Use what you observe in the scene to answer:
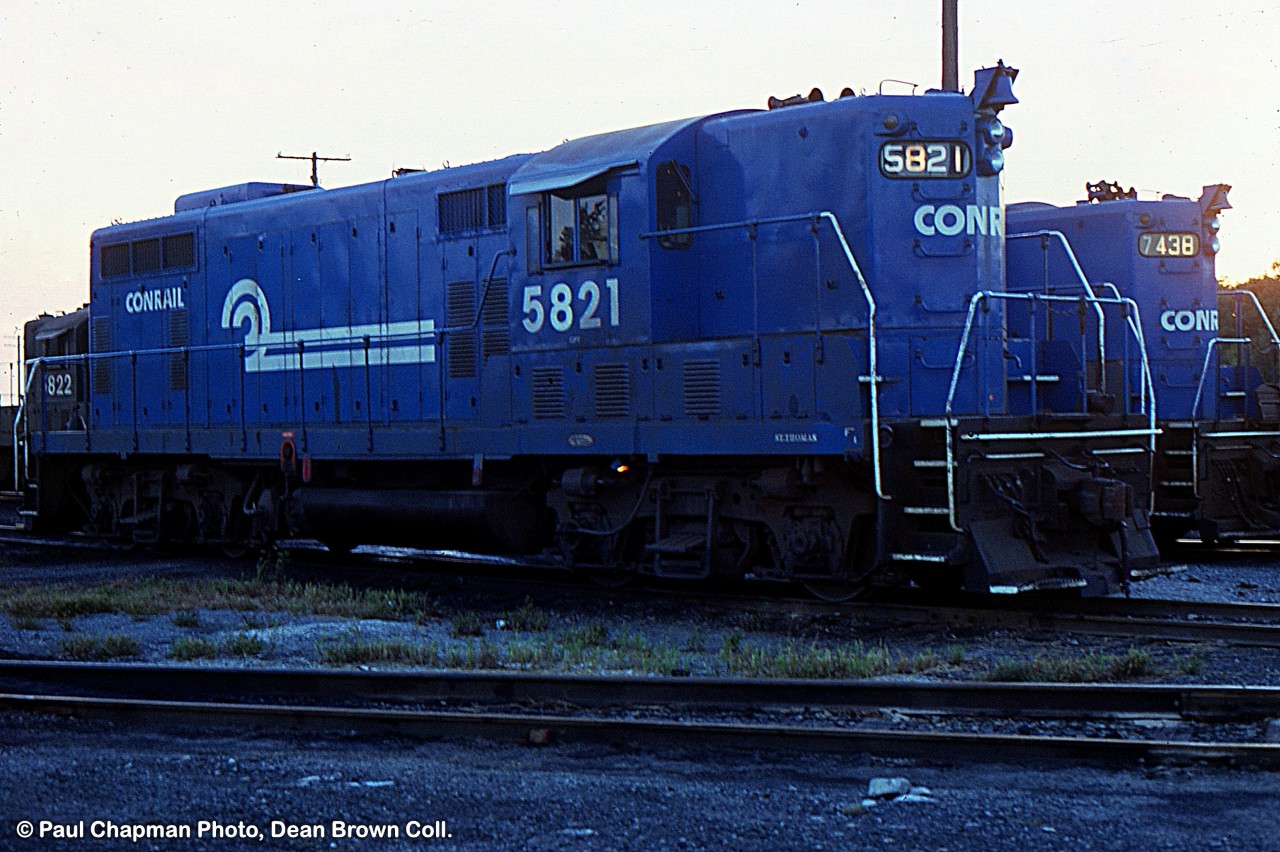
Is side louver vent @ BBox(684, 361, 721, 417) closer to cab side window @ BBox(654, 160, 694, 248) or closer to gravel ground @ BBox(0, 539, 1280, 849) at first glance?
cab side window @ BBox(654, 160, 694, 248)

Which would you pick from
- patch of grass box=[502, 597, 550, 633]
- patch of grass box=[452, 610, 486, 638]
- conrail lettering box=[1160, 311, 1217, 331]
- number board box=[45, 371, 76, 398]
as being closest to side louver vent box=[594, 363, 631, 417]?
patch of grass box=[502, 597, 550, 633]

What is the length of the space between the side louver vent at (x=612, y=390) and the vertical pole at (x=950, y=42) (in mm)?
8828

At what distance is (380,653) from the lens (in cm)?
882

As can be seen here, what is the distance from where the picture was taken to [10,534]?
18.6m

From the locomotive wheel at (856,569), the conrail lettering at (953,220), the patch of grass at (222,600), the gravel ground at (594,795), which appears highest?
the conrail lettering at (953,220)

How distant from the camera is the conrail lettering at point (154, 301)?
15695 mm

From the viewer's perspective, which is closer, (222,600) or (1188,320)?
(222,600)

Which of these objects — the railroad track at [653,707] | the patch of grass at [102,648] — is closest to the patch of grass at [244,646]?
the patch of grass at [102,648]

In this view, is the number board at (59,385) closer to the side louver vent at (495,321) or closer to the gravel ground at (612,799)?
the side louver vent at (495,321)

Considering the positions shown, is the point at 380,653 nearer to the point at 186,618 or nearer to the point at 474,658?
the point at 474,658

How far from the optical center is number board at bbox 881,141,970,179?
10.4 m

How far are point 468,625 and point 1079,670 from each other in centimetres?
420

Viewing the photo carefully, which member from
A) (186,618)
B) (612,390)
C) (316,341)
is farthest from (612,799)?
(316,341)

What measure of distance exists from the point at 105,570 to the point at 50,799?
9543mm
